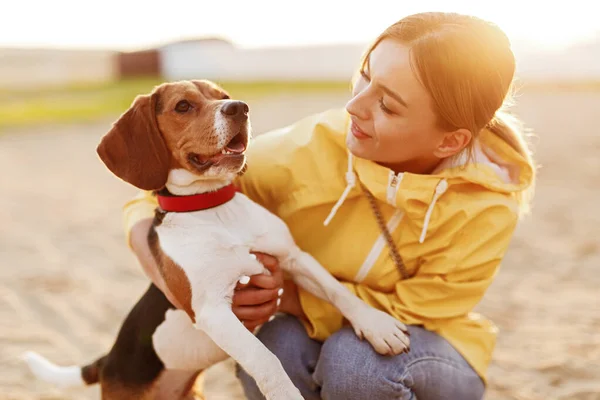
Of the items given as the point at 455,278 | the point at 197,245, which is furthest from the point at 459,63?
the point at 197,245

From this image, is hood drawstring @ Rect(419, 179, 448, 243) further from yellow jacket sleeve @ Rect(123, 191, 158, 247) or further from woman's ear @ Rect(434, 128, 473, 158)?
yellow jacket sleeve @ Rect(123, 191, 158, 247)

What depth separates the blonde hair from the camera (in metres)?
2.13

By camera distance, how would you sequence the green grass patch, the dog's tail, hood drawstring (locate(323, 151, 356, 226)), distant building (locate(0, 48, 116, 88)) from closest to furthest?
hood drawstring (locate(323, 151, 356, 226)), the dog's tail, the green grass patch, distant building (locate(0, 48, 116, 88))

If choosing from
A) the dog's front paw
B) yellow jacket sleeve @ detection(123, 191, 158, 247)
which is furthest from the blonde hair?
yellow jacket sleeve @ detection(123, 191, 158, 247)

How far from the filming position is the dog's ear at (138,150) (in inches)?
85.1

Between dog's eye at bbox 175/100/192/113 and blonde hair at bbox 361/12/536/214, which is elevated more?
blonde hair at bbox 361/12/536/214

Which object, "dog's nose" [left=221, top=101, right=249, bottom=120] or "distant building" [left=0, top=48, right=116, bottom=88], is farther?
"distant building" [left=0, top=48, right=116, bottom=88]

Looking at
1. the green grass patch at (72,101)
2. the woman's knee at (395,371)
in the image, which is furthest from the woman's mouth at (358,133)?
the green grass patch at (72,101)

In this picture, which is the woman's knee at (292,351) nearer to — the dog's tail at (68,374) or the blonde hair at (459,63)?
the dog's tail at (68,374)

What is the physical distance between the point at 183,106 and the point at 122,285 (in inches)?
93.0

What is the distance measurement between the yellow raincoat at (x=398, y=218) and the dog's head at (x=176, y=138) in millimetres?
388

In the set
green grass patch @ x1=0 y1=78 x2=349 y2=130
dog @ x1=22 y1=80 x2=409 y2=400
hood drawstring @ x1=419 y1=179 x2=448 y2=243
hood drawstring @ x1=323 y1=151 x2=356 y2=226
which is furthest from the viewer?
green grass patch @ x1=0 y1=78 x2=349 y2=130

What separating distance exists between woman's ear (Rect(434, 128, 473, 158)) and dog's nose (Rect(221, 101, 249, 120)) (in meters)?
0.71

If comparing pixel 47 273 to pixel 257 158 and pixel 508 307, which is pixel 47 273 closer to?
pixel 257 158
